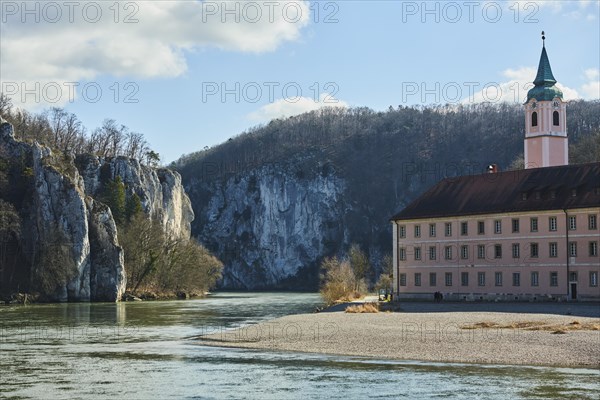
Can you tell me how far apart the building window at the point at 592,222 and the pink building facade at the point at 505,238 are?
0.08 metres

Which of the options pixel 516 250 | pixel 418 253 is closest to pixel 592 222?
pixel 516 250

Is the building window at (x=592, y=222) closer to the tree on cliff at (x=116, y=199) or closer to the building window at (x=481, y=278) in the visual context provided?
the building window at (x=481, y=278)

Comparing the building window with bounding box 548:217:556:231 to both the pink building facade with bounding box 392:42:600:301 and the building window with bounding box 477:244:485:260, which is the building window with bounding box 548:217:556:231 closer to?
the pink building facade with bounding box 392:42:600:301

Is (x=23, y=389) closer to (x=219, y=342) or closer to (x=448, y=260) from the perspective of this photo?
(x=219, y=342)

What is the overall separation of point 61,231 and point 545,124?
53.2 meters

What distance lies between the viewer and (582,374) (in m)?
32.1

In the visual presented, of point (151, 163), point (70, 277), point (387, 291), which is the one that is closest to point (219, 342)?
point (387, 291)

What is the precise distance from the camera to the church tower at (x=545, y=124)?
310 feet

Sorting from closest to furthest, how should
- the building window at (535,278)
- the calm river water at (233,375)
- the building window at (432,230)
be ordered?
the calm river water at (233,375) → the building window at (535,278) → the building window at (432,230)

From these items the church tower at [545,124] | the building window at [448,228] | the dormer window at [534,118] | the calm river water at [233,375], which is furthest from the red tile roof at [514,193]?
the calm river water at [233,375]

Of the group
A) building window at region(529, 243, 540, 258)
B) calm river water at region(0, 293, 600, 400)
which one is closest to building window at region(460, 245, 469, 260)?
building window at region(529, 243, 540, 258)

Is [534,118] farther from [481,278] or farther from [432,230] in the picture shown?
[481,278]

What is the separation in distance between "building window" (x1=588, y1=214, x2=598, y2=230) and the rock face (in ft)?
184

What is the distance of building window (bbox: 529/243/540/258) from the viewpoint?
75006mm
